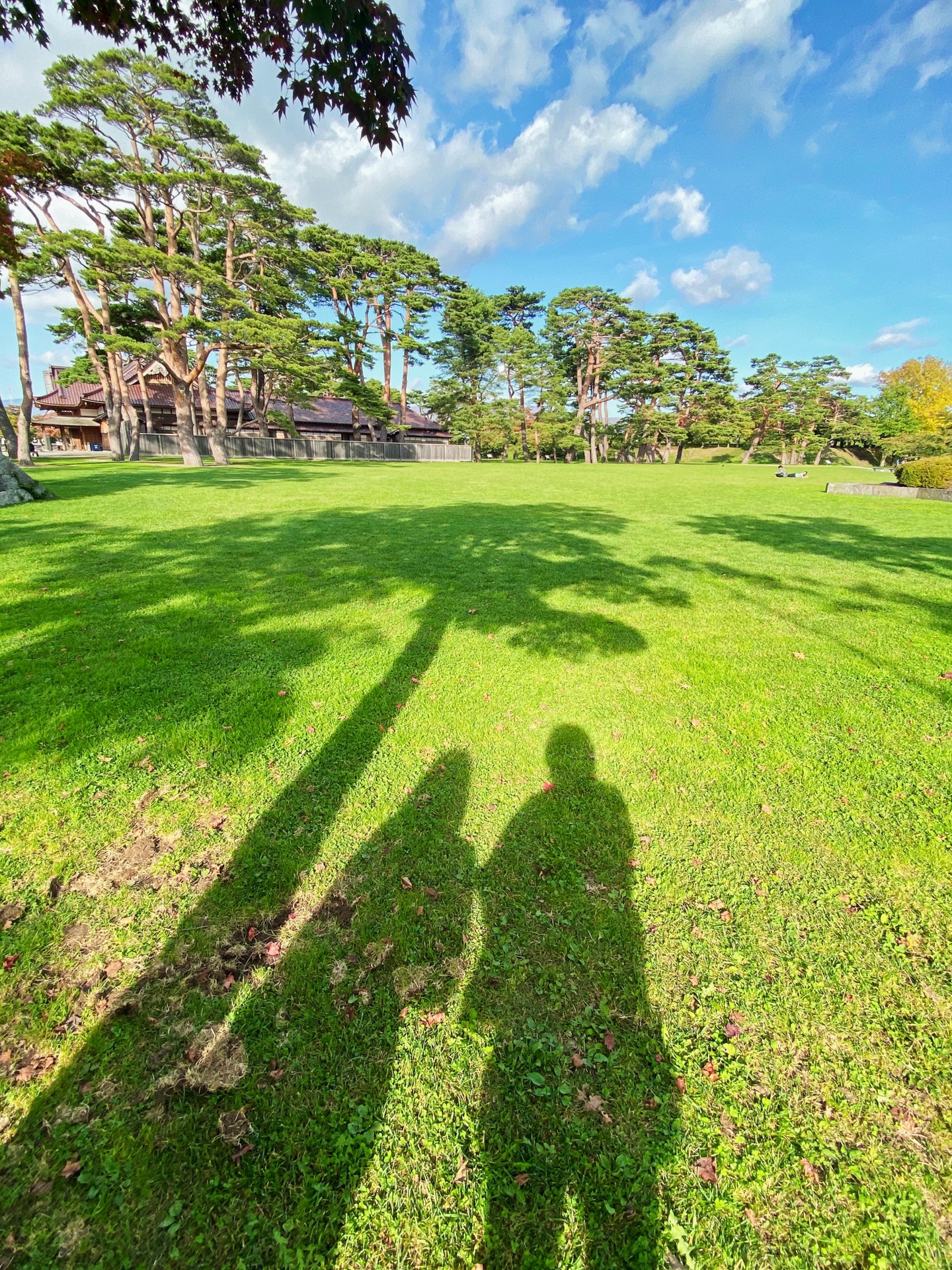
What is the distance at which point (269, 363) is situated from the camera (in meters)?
22.3

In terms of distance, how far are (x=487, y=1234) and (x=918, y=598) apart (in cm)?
739

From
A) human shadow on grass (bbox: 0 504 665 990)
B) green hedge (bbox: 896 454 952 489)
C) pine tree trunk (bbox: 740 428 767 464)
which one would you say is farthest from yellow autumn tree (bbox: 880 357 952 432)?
human shadow on grass (bbox: 0 504 665 990)

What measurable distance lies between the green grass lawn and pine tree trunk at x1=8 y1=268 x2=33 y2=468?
22.3m

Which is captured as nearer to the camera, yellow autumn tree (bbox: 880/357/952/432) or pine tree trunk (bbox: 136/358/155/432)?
pine tree trunk (bbox: 136/358/155/432)

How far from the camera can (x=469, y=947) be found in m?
1.99

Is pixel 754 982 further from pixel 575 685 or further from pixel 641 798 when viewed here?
pixel 575 685

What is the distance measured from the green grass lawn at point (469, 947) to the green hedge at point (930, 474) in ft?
61.0

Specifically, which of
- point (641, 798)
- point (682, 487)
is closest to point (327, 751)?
point (641, 798)

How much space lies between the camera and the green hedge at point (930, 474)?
696 inches

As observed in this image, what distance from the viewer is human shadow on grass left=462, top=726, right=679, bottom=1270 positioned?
1291mm

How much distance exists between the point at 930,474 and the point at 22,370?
35160 mm

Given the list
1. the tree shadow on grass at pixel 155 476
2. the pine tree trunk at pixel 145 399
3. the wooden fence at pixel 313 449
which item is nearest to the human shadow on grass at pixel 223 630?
the tree shadow on grass at pixel 155 476

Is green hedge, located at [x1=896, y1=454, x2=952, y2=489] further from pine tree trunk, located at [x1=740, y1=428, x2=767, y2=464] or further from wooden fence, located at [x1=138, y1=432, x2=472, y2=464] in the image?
pine tree trunk, located at [x1=740, y1=428, x2=767, y2=464]

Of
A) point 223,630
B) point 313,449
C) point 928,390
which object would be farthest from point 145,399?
point 928,390
